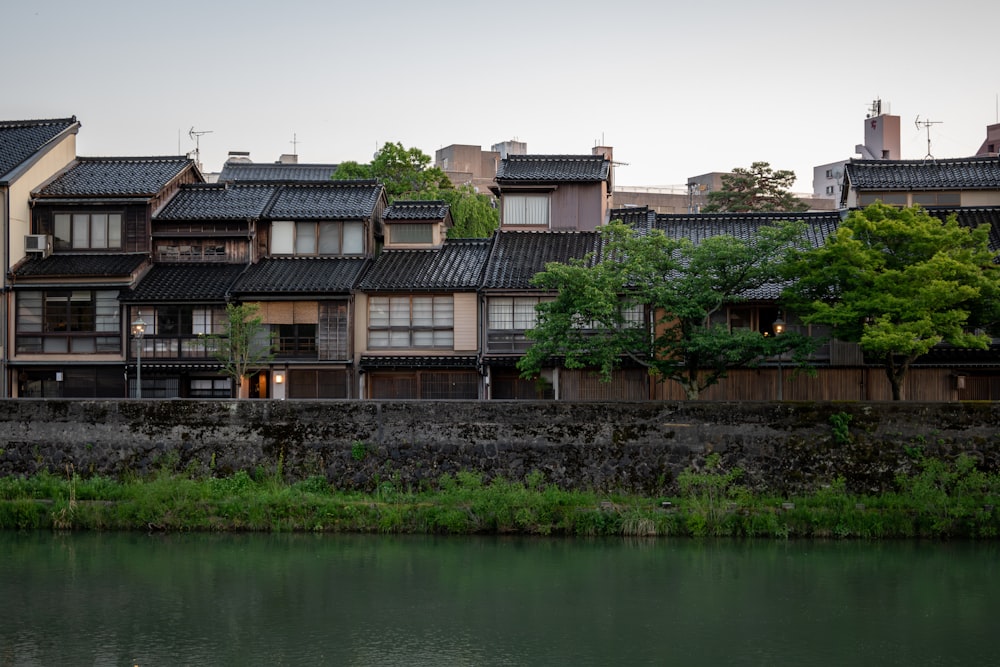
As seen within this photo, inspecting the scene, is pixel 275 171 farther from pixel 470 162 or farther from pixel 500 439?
pixel 500 439

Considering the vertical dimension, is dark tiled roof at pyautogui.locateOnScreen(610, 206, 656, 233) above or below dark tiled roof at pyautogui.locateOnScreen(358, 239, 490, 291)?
above

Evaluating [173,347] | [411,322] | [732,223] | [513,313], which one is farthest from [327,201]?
[732,223]

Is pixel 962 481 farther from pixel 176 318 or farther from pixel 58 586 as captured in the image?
pixel 176 318

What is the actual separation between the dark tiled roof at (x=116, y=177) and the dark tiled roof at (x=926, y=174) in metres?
26.9

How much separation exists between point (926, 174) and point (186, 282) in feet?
93.0

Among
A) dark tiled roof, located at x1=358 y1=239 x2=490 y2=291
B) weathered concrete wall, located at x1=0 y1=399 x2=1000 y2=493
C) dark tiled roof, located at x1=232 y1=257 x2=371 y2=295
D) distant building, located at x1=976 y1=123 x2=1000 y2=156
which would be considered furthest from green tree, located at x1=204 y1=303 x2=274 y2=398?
distant building, located at x1=976 y1=123 x2=1000 y2=156

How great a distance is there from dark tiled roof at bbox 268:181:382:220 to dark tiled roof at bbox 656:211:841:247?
11328 mm

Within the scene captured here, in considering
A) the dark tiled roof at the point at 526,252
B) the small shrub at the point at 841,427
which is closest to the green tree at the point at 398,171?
the dark tiled roof at the point at 526,252

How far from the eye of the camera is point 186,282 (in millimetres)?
41375

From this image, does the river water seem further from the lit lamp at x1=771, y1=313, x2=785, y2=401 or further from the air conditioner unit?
the air conditioner unit

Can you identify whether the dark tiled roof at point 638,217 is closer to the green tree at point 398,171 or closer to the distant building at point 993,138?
the green tree at point 398,171

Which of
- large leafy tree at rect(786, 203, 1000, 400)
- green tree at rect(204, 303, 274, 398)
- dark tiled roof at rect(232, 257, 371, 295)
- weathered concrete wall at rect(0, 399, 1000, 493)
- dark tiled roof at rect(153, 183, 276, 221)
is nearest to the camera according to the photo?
weathered concrete wall at rect(0, 399, 1000, 493)

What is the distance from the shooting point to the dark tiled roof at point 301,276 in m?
40.3

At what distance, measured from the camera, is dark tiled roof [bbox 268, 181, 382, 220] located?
1679 inches
